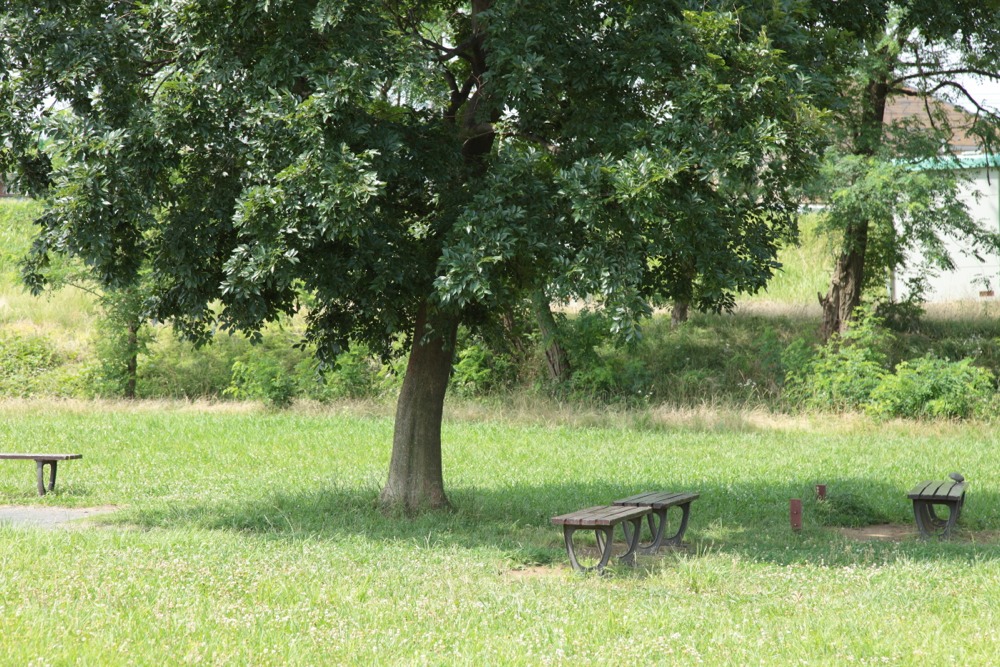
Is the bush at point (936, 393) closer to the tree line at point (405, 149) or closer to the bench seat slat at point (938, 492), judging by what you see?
the bench seat slat at point (938, 492)

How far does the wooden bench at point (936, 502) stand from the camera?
33.7 feet

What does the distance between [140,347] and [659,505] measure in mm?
20305

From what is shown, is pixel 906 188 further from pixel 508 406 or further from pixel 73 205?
pixel 73 205

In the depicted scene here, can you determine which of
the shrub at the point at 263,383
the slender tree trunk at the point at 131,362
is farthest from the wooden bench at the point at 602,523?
the slender tree trunk at the point at 131,362

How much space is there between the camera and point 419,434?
1120 cm

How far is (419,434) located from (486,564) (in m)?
2.66

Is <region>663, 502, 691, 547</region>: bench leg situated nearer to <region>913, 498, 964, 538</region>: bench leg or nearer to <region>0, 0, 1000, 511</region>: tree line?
<region>0, 0, 1000, 511</region>: tree line

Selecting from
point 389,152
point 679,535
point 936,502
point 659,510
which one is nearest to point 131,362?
point 389,152

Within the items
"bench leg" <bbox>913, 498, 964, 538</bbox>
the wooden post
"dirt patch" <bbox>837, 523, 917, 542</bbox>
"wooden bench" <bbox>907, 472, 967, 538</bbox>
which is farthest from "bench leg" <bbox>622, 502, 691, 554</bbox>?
"bench leg" <bbox>913, 498, 964, 538</bbox>

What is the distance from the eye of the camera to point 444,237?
941 cm

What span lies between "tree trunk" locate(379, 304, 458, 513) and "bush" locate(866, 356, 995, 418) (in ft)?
39.9

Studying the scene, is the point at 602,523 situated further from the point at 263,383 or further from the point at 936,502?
the point at 263,383

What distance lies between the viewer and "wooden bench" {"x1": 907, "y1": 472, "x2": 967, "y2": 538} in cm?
1026

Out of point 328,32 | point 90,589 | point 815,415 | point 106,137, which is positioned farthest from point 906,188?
point 90,589
